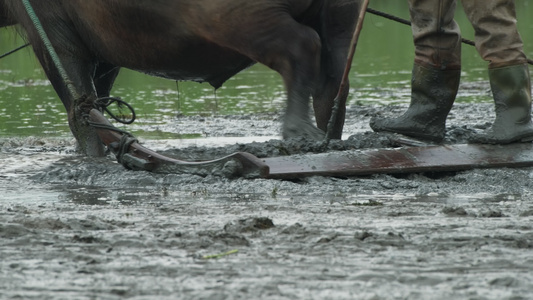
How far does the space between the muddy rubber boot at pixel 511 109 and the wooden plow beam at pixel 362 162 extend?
5 cm

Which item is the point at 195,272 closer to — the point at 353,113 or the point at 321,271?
the point at 321,271

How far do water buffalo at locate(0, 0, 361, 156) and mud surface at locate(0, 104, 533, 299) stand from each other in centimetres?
41

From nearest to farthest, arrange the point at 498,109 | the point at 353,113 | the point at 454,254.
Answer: the point at 454,254
the point at 498,109
the point at 353,113

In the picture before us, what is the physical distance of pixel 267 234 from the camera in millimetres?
3797

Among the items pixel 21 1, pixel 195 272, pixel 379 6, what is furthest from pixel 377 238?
pixel 379 6

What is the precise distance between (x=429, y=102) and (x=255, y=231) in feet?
7.72

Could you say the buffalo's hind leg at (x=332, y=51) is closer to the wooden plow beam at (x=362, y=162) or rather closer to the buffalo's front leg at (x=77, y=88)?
the wooden plow beam at (x=362, y=162)

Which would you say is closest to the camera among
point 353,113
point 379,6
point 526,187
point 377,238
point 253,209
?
point 377,238

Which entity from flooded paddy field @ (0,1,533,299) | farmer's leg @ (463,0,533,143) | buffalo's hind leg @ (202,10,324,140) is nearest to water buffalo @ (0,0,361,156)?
buffalo's hind leg @ (202,10,324,140)

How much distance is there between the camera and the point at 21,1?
261 inches

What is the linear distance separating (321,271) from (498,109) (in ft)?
8.85

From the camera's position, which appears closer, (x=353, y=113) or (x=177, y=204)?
(x=177, y=204)

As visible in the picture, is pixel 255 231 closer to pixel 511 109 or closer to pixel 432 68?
pixel 511 109

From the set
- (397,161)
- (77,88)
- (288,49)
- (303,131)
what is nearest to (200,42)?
(288,49)
